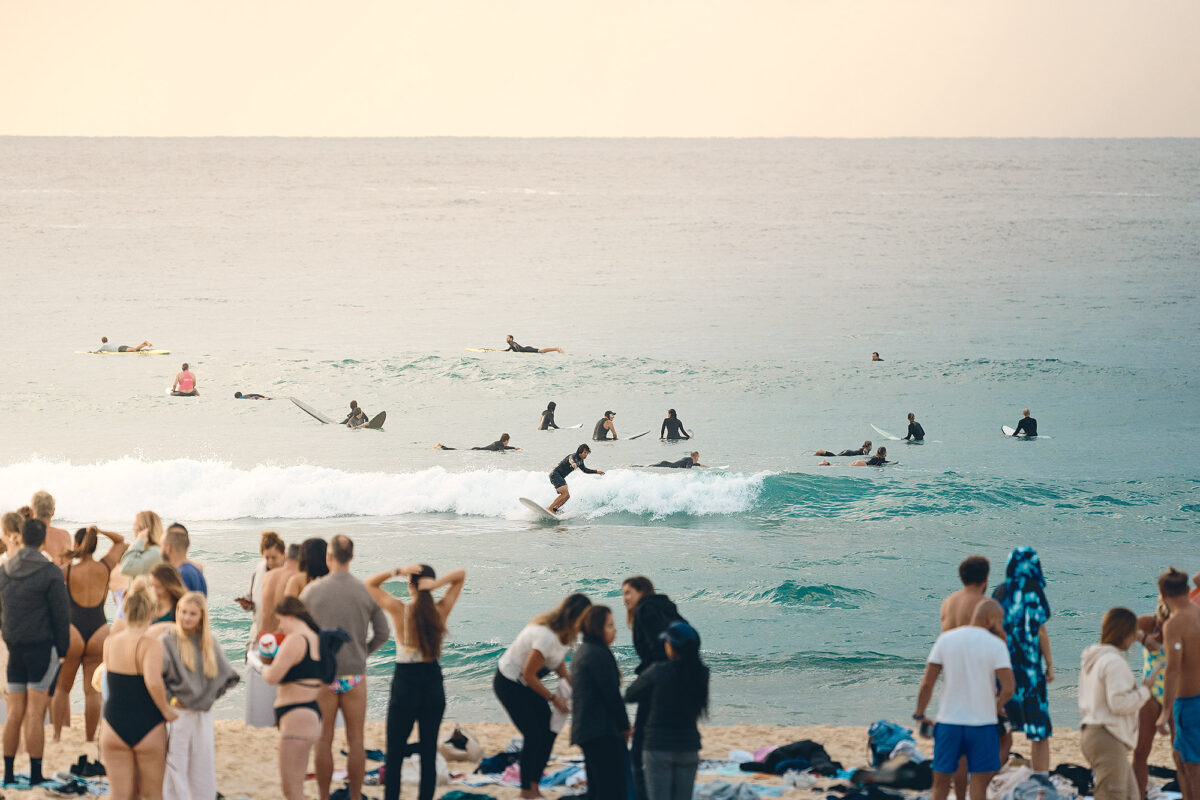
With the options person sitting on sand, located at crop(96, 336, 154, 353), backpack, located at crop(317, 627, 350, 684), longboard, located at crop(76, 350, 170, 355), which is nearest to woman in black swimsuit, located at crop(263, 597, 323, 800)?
backpack, located at crop(317, 627, 350, 684)

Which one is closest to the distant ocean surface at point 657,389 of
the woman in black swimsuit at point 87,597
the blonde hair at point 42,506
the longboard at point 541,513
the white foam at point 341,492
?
the white foam at point 341,492

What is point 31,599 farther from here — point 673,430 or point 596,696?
point 673,430

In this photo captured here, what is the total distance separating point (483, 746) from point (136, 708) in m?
3.28

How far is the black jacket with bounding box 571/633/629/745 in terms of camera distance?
4926 mm

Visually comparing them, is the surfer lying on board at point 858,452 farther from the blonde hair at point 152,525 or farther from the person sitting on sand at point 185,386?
the blonde hair at point 152,525

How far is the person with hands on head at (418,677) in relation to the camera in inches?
215

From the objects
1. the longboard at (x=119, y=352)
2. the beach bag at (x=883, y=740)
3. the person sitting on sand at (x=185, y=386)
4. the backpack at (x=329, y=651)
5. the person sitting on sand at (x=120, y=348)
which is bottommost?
the beach bag at (x=883, y=740)

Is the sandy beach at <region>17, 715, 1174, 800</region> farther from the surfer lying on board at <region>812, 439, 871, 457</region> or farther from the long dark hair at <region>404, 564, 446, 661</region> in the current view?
the surfer lying on board at <region>812, 439, 871, 457</region>

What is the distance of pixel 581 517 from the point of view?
73.5ft

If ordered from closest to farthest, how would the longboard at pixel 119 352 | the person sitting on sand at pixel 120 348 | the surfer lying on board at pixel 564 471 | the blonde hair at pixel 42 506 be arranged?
the blonde hair at pixel 42 506 < the surfer lying on board at pixel 564 471 < the longboard at pixel 119 352 < the person sitting on sand at pixel 120 348

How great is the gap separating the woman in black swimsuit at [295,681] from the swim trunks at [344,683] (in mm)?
315

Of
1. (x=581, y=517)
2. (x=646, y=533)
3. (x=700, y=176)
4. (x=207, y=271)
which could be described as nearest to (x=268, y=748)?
(x=646, y=533)

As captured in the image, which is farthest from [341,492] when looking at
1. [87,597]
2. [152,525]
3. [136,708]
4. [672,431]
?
[136,708]

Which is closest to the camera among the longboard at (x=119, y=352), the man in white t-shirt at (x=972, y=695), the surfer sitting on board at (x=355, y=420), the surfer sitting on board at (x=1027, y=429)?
the man in white t-shirt at (x=972, y=695)
